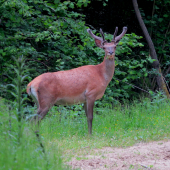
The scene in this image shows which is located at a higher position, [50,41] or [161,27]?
[161,27]

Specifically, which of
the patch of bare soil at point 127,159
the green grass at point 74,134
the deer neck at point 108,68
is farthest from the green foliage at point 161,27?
the patch of bare soil at point 127,159

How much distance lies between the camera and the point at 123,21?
13.8 m

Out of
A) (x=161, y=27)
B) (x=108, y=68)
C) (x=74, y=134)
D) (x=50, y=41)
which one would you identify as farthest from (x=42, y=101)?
(x=161, y=27)

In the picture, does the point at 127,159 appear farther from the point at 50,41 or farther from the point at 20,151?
the point at 50,41

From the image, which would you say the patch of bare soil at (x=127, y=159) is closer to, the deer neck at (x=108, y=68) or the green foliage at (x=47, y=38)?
the deer neck at (x=108, y=68)

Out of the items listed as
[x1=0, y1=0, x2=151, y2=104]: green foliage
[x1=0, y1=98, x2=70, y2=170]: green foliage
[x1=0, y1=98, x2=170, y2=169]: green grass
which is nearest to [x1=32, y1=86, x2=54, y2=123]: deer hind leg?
[x1=0, y1=98, x2=170, y2=169]: green grass

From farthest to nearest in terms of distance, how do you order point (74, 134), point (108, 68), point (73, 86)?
point (108, 68)
point (73, 86)
point (74, 134)

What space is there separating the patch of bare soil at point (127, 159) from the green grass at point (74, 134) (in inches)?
9.5

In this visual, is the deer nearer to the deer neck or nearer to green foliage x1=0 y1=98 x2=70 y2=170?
the deer neck

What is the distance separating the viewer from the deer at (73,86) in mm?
6891

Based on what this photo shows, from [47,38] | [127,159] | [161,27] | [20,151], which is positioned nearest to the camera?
[20,151]

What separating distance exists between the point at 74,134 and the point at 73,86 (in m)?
1.14

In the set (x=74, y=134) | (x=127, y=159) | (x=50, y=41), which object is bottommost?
(x=74, y=134)

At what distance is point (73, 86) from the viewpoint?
24.0ft
